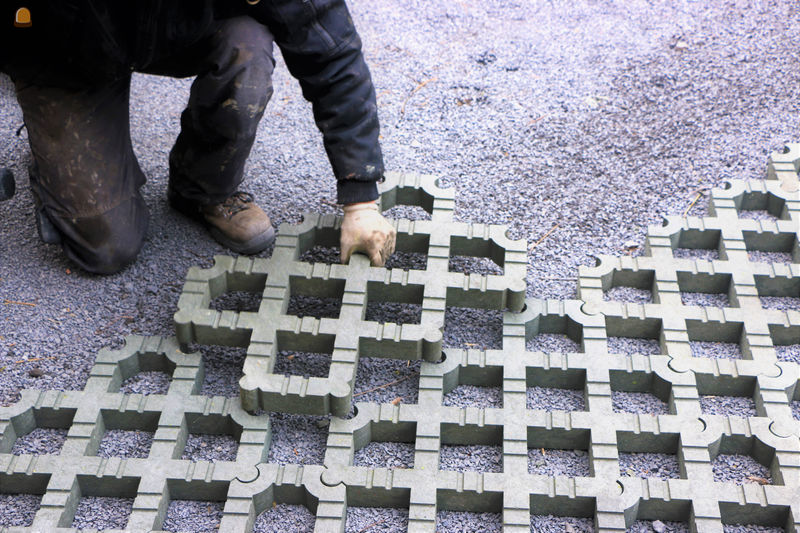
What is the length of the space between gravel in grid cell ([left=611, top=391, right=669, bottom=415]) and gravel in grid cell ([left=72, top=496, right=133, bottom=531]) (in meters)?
1.27

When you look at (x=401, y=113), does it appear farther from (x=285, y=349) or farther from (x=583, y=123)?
(x=285, y=349)

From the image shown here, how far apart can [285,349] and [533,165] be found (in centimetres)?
128

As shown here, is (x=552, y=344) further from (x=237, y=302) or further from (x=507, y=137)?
(x=507, y=137)

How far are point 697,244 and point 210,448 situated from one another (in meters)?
1.62

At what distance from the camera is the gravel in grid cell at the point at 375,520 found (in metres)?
2.08

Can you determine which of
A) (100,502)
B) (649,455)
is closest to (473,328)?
(649,455)

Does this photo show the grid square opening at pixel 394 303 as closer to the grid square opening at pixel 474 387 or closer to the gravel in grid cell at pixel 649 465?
the grid square opening at pixel 474 387

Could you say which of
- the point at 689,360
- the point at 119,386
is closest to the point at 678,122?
the point at 689,360

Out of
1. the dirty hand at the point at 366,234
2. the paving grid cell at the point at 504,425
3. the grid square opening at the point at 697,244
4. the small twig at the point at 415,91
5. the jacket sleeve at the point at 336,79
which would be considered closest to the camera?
the paving grid cell at the point at 504,425

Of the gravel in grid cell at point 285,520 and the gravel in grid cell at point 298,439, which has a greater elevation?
the gravel in grid cell at point 298,439

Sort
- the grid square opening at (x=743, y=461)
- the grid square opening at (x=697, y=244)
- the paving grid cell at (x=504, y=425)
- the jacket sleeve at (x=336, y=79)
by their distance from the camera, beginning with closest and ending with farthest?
1. the paving grid cell at (x=504, y=425)
2. the grid square opening at (x=743, y=461)
3. the jacket sleeve at (x=336, y=79)
4. the grid square opening at (x=697, y=244)

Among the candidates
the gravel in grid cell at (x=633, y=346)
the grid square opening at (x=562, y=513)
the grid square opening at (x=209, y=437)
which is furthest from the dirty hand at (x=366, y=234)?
the grid square opening at (x=562, y=513)

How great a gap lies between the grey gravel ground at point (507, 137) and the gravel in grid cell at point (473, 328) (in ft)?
0.04

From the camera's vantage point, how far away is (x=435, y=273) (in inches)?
98.9
